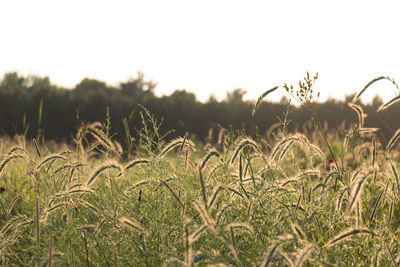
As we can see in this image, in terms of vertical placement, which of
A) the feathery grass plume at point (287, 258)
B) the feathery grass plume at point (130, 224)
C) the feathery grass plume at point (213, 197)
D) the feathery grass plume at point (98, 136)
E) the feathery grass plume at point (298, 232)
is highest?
the feathery grass plume at point (98, 136)

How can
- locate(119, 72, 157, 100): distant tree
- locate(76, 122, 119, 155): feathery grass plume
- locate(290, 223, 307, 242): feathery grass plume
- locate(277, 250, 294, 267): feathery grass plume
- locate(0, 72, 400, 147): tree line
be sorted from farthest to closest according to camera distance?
locate(119, 72, 157, 100): distant tree → locate(0, 72, 400, 147): tree line → locate(76, 122, 119, 155): feathery grass plume → locate(290, 223, 307, 242): feathery grass plume → locate(277, 250, 294, 267): feathery grass plume

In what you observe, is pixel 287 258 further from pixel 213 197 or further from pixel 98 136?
pixel 98 136

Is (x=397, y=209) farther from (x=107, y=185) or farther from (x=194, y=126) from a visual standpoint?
(x=194, y=126)

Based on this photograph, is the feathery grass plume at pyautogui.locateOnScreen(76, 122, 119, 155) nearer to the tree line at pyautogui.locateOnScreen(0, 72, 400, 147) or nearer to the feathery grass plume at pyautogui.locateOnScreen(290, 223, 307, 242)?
the feathery grass plume at pyautogui.locateOnScreen(290, 223, 307, 242)

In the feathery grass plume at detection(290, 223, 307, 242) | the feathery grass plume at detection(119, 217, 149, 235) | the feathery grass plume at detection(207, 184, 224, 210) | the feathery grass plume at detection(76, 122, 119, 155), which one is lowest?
the feathery grass plume at detection(290, 223, 307, 242)

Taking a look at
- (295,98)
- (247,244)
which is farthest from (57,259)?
(295,98)

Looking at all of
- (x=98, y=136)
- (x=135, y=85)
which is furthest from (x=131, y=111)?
(x=135, y=85)

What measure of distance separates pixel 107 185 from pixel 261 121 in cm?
1626

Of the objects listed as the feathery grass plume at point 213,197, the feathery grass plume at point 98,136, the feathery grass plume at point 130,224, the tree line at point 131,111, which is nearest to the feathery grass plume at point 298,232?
the feathery grass plume at point 213,197

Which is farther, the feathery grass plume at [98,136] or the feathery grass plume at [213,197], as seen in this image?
the feathery grass plume at [98,136]

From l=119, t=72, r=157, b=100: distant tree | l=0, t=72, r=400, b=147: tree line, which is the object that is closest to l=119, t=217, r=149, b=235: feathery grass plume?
l=0, t=72, r=400, b=147: tree line

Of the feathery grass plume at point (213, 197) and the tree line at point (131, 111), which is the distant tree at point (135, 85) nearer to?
the tree line at point (131, 111)

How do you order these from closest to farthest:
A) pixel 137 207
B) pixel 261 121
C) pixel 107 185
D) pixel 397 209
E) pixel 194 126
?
pixel 137 207, pixel 107 185, pixel 397 209, pixel 261 121, pixel 194 126

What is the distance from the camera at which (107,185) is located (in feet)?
8.70
